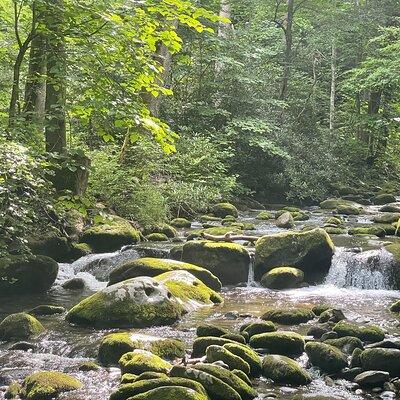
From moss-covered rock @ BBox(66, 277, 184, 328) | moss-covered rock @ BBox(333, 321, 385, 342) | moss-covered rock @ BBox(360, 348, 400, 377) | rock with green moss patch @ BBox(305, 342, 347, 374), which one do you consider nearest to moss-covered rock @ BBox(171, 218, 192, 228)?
moss-covered rock @ BBox(66, 277, 184, 328)

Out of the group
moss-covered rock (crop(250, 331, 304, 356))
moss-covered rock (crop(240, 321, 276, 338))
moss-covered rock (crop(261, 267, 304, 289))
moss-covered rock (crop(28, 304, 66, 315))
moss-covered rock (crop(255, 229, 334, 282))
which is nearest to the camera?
moss-covered rock (crop(250, 331, 304, 356))

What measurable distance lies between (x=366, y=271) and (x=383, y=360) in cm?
561

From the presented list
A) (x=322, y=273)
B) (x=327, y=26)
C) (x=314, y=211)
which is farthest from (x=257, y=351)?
(x=327, y=26)

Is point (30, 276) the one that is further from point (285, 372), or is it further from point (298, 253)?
point (285, 372)

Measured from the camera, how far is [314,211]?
2053 centimetres

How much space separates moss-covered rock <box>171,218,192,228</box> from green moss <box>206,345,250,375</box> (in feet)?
33.5

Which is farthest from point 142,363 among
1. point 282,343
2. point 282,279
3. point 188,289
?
point 282,279

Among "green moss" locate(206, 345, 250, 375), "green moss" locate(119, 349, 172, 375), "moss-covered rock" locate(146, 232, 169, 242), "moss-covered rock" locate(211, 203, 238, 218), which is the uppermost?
"moss-covered rock" locate(211, 203, 238, 218)

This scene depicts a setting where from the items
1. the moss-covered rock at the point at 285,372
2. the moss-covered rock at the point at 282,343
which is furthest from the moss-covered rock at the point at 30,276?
the moss-covered rock at the point at 285,372

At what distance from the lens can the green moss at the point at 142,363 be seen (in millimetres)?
6016

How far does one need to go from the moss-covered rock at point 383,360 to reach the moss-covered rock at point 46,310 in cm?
471

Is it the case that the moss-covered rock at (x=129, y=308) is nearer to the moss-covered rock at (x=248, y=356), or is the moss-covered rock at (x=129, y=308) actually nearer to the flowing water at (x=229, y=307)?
the flowing water at (x=229, y=307)

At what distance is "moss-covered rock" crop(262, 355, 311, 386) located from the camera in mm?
6113

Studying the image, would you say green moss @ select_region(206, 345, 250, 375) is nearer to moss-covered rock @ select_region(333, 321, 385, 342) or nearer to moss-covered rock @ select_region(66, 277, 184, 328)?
moss-covered rock @ select_region(333, 321, 385, 342)
